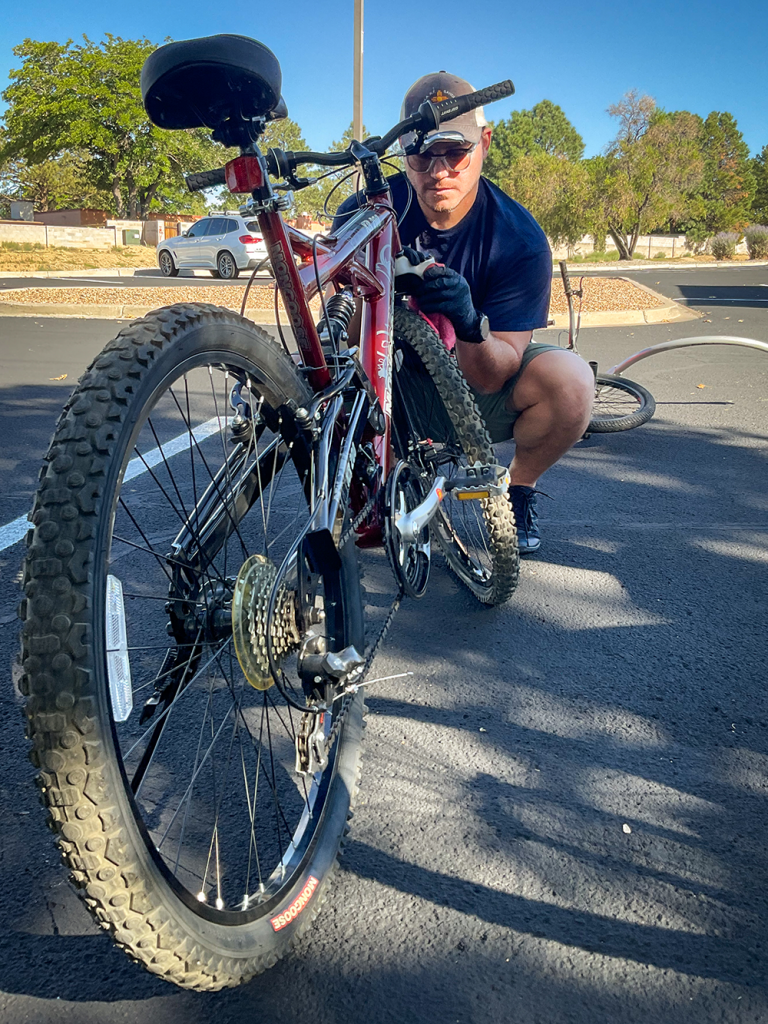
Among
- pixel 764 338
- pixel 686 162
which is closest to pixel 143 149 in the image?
pixel 686 162

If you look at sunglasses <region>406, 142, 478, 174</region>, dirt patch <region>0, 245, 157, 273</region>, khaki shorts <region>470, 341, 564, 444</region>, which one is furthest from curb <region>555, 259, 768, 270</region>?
sunglasses <region>406, 142, 478, 174</region>

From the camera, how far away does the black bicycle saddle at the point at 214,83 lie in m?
1.47

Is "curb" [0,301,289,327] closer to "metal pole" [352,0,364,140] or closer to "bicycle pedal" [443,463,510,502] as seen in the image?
"metal pole" [352,0,364,140]

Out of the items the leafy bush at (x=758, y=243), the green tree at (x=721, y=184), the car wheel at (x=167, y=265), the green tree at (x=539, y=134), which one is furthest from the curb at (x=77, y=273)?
the green tree at (x=539, y=134)

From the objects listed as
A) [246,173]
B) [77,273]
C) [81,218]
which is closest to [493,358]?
[246,173]

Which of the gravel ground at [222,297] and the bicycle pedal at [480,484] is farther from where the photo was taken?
the gravel ground at [222,297]

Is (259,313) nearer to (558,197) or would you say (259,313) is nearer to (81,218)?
(558,197)

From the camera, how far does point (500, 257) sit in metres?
3.18

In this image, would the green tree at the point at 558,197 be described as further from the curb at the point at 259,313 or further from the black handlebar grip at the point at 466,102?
the black handlebar grip at the point at 466,102

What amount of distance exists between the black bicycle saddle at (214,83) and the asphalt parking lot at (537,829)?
151cm

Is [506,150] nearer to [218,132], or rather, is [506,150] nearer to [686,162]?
[686,162]

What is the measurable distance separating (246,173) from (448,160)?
59.8 inches

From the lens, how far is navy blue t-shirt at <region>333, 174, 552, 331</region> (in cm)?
318

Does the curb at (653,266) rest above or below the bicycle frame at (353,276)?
above
